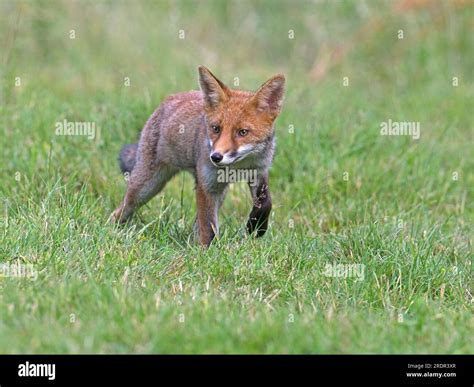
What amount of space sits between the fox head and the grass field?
71 centimetres

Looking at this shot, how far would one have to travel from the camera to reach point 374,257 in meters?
6.34

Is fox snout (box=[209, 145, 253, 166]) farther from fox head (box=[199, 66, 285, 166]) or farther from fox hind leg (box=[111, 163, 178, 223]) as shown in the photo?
fox hind leg (box=[111, 163, 178, 223])

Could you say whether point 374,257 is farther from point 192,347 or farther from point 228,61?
point 228,61

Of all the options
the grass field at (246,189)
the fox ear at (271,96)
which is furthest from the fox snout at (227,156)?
the grass field at (246,189)

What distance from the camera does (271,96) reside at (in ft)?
21.7

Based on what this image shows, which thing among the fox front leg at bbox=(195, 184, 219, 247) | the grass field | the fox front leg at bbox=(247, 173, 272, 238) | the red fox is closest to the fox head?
the red fox

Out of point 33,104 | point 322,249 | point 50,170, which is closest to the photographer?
point 322,249

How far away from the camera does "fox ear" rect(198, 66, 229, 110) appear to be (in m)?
6.62

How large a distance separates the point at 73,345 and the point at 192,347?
0.64 metres

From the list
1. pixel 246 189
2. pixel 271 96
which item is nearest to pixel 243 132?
pixel 271 96

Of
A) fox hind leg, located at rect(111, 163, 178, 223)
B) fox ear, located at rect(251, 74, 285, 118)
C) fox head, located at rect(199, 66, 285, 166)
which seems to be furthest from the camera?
fox hind leg, located at rect(111, 163, 178, 223)

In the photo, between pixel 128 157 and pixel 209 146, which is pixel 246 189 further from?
pixel 209 146

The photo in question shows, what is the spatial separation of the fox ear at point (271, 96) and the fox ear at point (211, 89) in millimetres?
257
